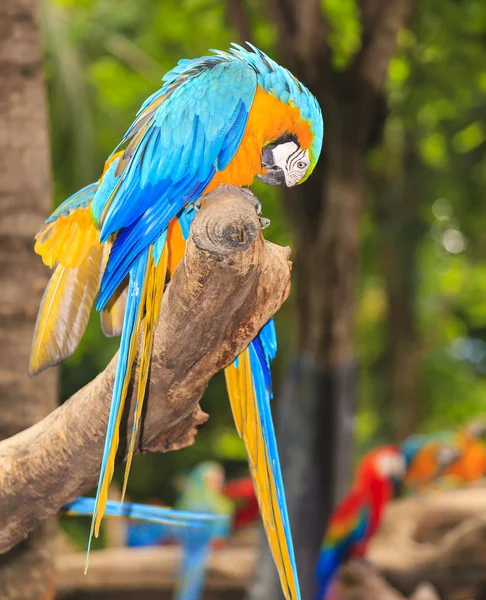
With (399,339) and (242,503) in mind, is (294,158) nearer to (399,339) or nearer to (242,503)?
(242,503)

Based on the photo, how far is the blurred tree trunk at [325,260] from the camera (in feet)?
8.73

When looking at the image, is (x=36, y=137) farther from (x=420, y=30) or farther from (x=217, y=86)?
(x=420, y=30)

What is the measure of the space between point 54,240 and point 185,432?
340 mm

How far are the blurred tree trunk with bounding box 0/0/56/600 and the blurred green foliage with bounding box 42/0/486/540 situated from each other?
44.0 inches

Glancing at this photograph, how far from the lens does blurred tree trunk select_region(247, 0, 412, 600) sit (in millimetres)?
2662

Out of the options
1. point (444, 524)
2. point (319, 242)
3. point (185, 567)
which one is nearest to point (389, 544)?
point (444, 524)

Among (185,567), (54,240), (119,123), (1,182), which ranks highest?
(119,123)

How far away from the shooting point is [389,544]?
11.3 feet

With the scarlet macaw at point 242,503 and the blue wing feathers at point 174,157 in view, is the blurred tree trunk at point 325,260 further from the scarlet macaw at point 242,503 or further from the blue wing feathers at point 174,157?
the blue wing feathers at point 174,157

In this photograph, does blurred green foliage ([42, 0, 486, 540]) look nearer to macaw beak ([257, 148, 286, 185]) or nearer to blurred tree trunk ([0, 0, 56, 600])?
blurred tree trunk ([0, 0, 56, 600])

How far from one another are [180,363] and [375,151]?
126 inches

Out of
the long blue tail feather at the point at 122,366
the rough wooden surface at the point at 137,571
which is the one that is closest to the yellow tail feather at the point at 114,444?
the long blue tail feather at the point at 122,366

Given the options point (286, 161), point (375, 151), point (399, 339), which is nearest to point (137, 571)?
point (399, 339)

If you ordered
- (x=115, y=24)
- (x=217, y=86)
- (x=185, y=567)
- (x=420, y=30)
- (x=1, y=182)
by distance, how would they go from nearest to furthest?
(x=217, y=86) → (x=1, y=182) → (x=420, y=30) → (x=185, y=567) → (x=115, y=24)
